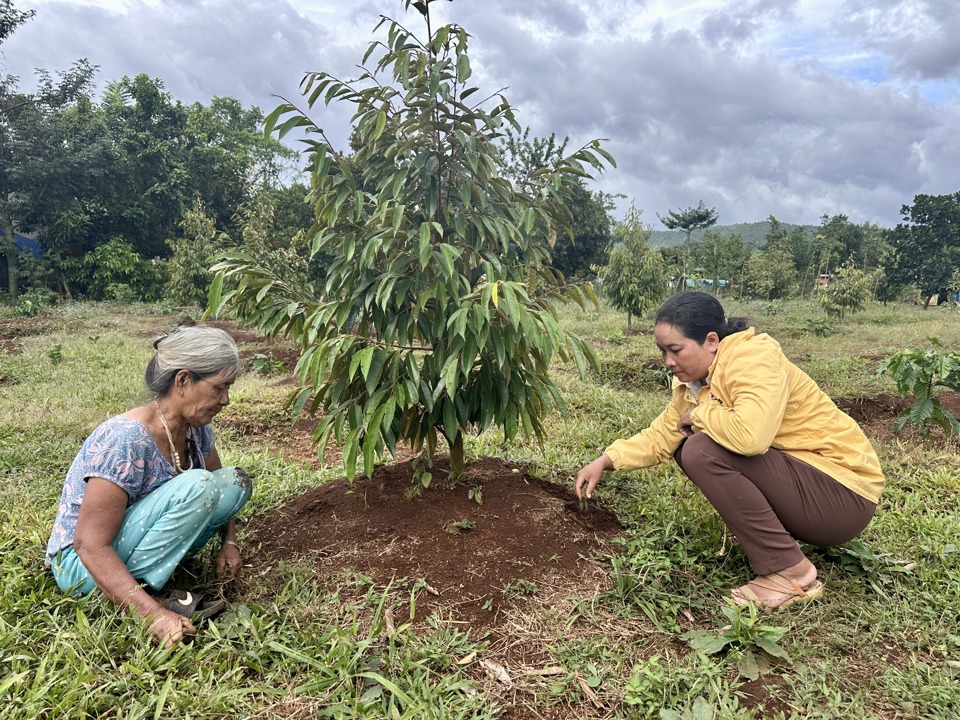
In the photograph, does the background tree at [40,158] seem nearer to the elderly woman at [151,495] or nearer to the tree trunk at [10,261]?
the tree trunk at [10,261]

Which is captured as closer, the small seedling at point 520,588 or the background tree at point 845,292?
the small seedling at point 520,588

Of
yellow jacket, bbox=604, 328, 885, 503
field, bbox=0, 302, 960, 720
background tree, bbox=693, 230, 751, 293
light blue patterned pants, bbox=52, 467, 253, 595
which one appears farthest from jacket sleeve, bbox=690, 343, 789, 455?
background tree, bbox=693, 230, 751, 293

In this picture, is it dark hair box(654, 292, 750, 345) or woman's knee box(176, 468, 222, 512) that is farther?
dark hair box(654, 292, 750, 345)

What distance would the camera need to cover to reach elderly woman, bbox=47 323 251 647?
75.5 inches

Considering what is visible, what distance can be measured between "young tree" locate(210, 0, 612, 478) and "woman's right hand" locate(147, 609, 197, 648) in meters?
0.76

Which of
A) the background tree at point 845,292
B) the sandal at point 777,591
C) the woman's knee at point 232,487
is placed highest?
the background tree at point 845,292

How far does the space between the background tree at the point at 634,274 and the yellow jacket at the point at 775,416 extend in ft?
34.2

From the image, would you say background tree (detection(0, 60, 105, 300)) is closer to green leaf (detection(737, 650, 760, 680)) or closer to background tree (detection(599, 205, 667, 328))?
background tree (detection(599, 205, 667, 328))

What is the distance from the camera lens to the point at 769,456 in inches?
89.8

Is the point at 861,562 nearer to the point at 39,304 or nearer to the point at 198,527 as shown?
the point at 198,527

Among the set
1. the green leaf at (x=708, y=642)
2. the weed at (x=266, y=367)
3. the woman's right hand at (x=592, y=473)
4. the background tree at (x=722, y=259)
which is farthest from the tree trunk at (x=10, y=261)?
the background tree at (x=722, y=259)

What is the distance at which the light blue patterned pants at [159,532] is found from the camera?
6.67 feet

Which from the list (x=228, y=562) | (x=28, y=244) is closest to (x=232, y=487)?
(x=228, y=562)

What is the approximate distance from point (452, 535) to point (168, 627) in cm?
110
